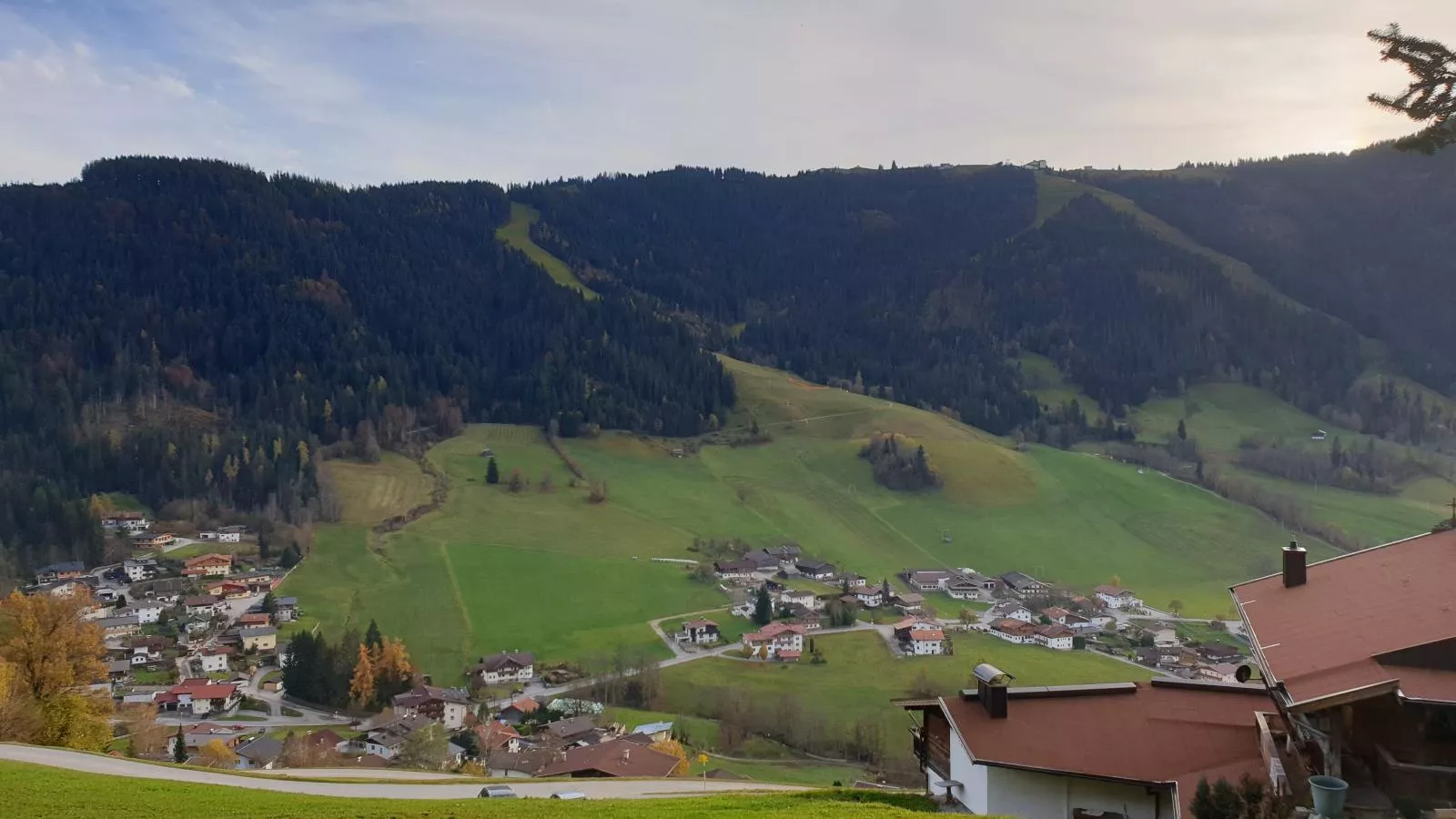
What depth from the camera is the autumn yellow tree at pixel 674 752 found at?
39747mm

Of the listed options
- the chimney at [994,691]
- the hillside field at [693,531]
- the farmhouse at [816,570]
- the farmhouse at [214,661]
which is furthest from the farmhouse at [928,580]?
the chimney at [994,691]

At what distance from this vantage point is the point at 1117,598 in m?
86.4

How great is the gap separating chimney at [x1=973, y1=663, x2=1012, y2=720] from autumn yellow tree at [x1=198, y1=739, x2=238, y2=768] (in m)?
39.1

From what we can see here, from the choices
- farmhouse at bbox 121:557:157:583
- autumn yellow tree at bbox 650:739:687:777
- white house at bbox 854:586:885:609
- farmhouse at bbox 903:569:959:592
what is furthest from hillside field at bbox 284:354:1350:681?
autumn yellow tree at bbox 650:739:687:777

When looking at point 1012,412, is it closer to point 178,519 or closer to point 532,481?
point 532,481

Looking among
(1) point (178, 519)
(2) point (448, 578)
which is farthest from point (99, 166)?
(2) point (448, 578)

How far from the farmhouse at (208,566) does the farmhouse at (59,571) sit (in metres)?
9.19

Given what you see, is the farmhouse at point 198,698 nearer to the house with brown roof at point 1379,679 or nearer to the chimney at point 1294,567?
the chimney at point 1294,567

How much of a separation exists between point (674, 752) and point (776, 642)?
2795cm

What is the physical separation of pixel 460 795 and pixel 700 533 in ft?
251

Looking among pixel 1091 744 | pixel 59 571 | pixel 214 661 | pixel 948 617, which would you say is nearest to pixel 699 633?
pixel 948 617

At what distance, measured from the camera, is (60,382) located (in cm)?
13250

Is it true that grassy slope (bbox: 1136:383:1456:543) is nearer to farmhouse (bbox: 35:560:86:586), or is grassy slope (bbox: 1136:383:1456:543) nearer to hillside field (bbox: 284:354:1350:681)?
hillside field (bbox: 284:354:1350:681)

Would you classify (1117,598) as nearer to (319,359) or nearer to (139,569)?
(139,569)
